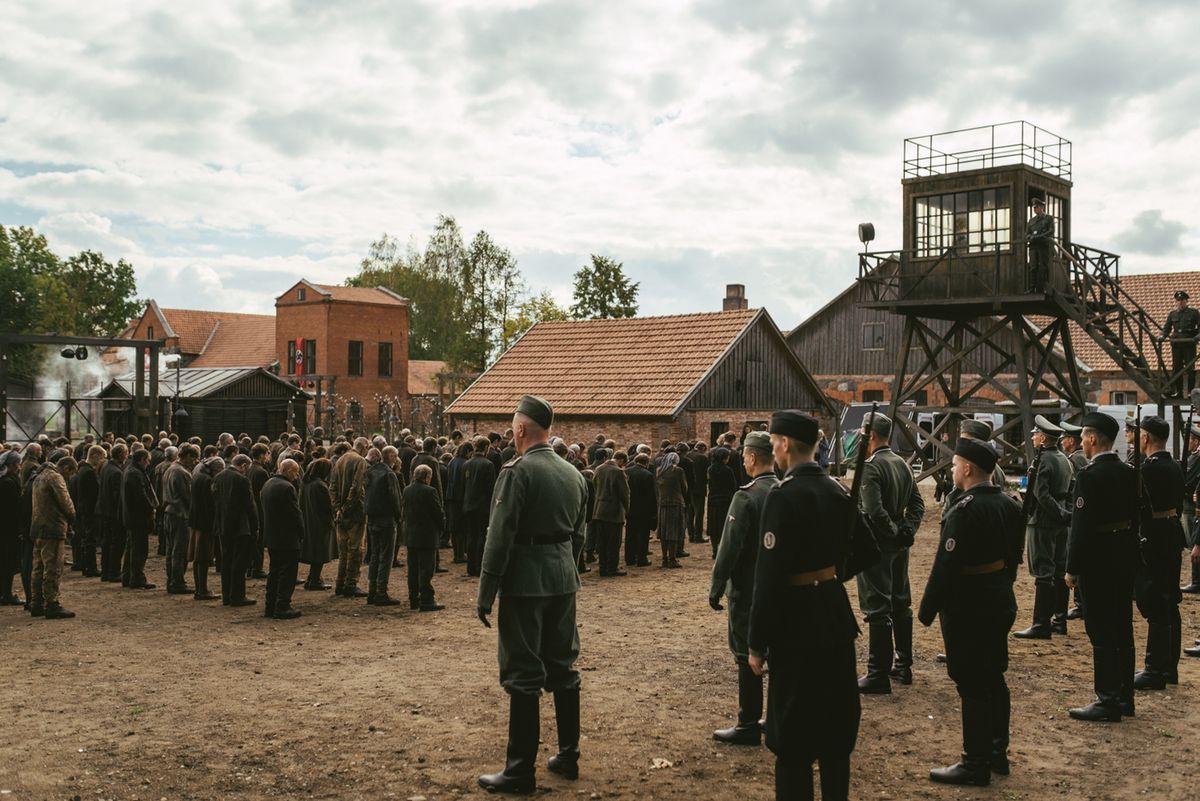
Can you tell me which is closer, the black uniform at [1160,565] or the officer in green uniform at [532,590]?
the officer in green uniform at [532,590]

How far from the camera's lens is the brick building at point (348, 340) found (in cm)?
Result: 5644

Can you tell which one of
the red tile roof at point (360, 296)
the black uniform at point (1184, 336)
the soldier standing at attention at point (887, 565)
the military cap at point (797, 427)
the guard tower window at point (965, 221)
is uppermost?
the red tile roof at point (360, 296)

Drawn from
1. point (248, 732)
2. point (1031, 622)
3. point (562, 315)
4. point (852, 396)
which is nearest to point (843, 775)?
point (248, 732)

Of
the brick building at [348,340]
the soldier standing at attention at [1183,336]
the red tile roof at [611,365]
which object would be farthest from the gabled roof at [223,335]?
the soldier standing at attention at [1183,336]

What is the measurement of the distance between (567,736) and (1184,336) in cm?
1768

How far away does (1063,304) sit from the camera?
69.3 ft

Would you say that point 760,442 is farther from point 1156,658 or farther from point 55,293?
point 55,293

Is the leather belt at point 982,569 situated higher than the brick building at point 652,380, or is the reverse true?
the brick building at point 652,380

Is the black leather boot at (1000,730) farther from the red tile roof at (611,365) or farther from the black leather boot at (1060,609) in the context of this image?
the red tile roof at (611,365)

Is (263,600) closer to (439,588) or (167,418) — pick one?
(439,588)

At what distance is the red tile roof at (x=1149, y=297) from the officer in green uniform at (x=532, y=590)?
131ft

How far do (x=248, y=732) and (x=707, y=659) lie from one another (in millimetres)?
4024

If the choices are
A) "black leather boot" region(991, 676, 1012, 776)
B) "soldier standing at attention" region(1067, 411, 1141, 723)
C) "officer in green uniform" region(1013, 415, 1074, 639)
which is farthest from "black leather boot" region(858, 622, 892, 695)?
"officer in green uniform" region(1013, 415, 1074, 639)

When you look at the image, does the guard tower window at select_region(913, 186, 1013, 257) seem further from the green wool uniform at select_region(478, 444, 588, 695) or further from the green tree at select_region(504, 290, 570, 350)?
the green tree at select_region(504, 290, 570, 350)
